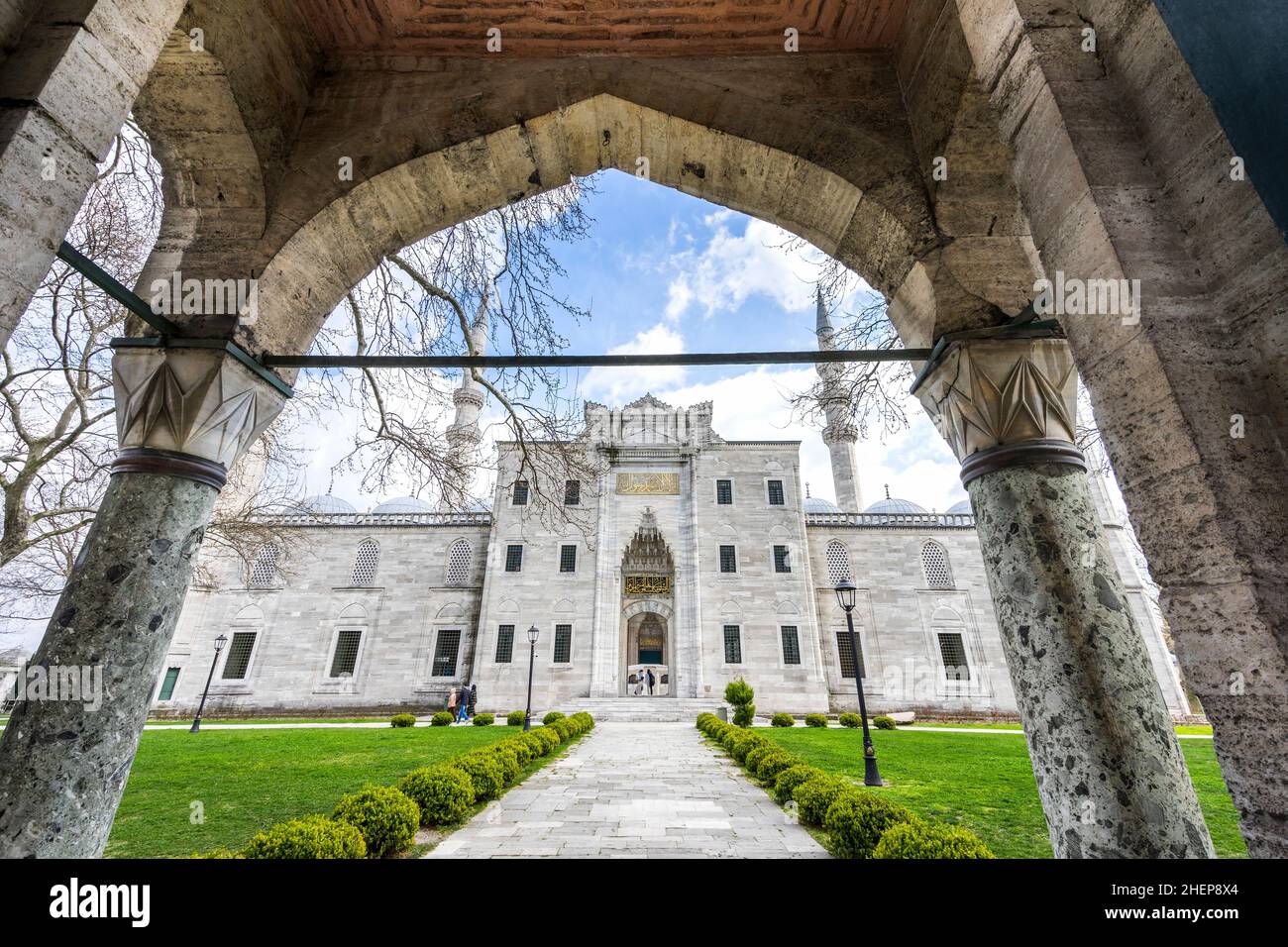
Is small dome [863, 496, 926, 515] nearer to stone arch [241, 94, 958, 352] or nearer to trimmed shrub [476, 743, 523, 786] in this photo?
trimmed shrub [476, 743, 523, 786]

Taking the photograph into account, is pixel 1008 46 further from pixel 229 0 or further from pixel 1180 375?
pixel 229 0

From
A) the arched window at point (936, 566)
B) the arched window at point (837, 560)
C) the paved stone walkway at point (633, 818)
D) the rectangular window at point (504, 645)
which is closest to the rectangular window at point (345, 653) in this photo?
the rectangular window at point (504, 645)

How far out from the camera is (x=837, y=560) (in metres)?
25.2

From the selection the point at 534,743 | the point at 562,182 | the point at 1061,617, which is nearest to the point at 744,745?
the point at 534,743

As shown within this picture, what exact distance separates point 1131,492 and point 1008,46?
1.95 meters

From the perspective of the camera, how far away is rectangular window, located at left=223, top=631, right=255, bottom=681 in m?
22.9

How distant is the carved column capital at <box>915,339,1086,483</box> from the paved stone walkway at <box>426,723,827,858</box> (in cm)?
365

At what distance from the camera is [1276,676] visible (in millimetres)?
1325

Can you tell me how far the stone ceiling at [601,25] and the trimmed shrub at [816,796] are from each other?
6218 millimetres

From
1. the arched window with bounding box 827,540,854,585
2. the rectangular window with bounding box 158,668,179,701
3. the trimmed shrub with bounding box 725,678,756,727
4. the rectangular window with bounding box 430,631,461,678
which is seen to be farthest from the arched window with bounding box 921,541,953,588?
the rectangular window with bounding box 158,668,179,701

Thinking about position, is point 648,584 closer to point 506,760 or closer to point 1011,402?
A: point 506,760

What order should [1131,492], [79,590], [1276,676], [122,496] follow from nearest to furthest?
[1276,676] → [1131,492] → [79,590] → [122,496]

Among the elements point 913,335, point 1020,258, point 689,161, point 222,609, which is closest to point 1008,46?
point 1020,258

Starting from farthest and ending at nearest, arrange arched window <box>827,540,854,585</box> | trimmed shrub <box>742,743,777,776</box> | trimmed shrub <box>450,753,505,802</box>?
arched window <box>827,540,854,585</box> < trimmed shrub <box>742,743,777,776</box> < trimmed shrub <box>450,753,505,802</box>
